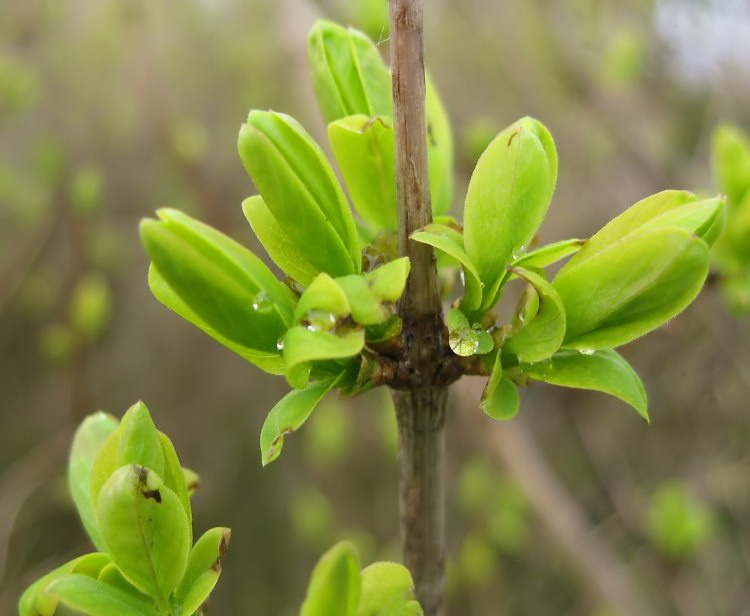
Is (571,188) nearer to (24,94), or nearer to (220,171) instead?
(220,171)

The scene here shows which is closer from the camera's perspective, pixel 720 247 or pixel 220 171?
pixel 720 247

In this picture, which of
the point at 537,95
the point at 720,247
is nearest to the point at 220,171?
the point at 537,95

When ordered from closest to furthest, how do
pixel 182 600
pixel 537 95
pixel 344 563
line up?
pixel 344 563 → pixel 182 600 → pixel 537 95

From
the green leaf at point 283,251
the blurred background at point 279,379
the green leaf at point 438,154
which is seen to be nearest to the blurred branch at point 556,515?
the blurred background at point 279,379

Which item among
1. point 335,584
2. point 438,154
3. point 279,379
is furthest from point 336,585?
point 279,379

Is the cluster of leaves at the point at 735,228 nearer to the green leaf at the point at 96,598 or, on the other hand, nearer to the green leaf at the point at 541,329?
the green leaf at the point at 541,329

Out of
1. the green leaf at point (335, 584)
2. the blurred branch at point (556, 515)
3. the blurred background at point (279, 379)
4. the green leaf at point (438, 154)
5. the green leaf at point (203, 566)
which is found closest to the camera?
the green leaf at point (335, 584)
